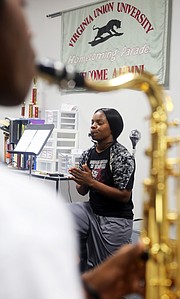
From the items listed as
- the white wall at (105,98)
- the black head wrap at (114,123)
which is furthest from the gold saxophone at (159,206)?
the white wall at (105,98)

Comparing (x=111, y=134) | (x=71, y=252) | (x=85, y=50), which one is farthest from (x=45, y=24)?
(x=71, y=252)

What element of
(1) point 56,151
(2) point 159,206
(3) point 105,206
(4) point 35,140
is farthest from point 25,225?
(1) point 56,151

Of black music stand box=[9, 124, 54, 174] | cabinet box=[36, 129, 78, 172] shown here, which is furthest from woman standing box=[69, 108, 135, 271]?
cabinet box=[36, 129, 78, 172]

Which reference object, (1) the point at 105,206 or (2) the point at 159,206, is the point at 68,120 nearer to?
(1) the point at 105,206

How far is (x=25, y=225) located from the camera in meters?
0.48

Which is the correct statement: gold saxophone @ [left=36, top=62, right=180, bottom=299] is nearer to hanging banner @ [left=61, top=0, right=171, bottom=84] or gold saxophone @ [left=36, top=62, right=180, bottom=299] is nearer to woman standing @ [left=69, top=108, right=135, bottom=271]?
woman standing @ [left=69, top=108, right=135, bottom=271]

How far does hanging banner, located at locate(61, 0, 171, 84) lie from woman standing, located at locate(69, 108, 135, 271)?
67.5 inches

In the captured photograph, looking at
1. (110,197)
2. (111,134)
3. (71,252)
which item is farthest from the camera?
(111,134)

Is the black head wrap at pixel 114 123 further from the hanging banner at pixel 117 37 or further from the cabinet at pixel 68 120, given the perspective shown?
the cabinet at pixel 68 120

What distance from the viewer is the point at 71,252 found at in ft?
1.67

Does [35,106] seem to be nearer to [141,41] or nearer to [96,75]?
[96,75]

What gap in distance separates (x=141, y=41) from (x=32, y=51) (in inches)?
165

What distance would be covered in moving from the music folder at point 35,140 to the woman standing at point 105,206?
726mm

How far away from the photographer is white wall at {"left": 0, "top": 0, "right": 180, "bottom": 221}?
429cm
